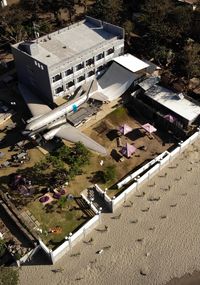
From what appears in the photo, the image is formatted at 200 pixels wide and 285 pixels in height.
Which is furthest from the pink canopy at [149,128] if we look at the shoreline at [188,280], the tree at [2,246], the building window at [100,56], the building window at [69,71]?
the tree at [2,246]

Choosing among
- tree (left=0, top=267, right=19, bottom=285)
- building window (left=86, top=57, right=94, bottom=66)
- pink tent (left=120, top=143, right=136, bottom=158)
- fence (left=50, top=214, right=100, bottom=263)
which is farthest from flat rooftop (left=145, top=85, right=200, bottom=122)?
tree (left=0, top=267, right=19, bottom=285)

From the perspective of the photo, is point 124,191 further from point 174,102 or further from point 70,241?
point 174,102

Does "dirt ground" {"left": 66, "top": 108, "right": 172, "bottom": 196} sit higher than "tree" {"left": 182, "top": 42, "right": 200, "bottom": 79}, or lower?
lower

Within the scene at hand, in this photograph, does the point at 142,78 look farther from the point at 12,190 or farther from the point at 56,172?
the point at 12,190

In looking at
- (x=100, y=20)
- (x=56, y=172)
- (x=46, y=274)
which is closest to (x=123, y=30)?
(x=100, y=20)

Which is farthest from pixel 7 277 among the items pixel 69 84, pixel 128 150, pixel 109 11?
pixel 109 11

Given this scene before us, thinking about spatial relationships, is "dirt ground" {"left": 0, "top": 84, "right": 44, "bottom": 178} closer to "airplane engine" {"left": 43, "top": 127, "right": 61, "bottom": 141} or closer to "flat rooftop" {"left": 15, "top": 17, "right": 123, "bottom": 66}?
"airplane engine" {"left": 43, "top": 127, "right": 61, "bottom": 141}
